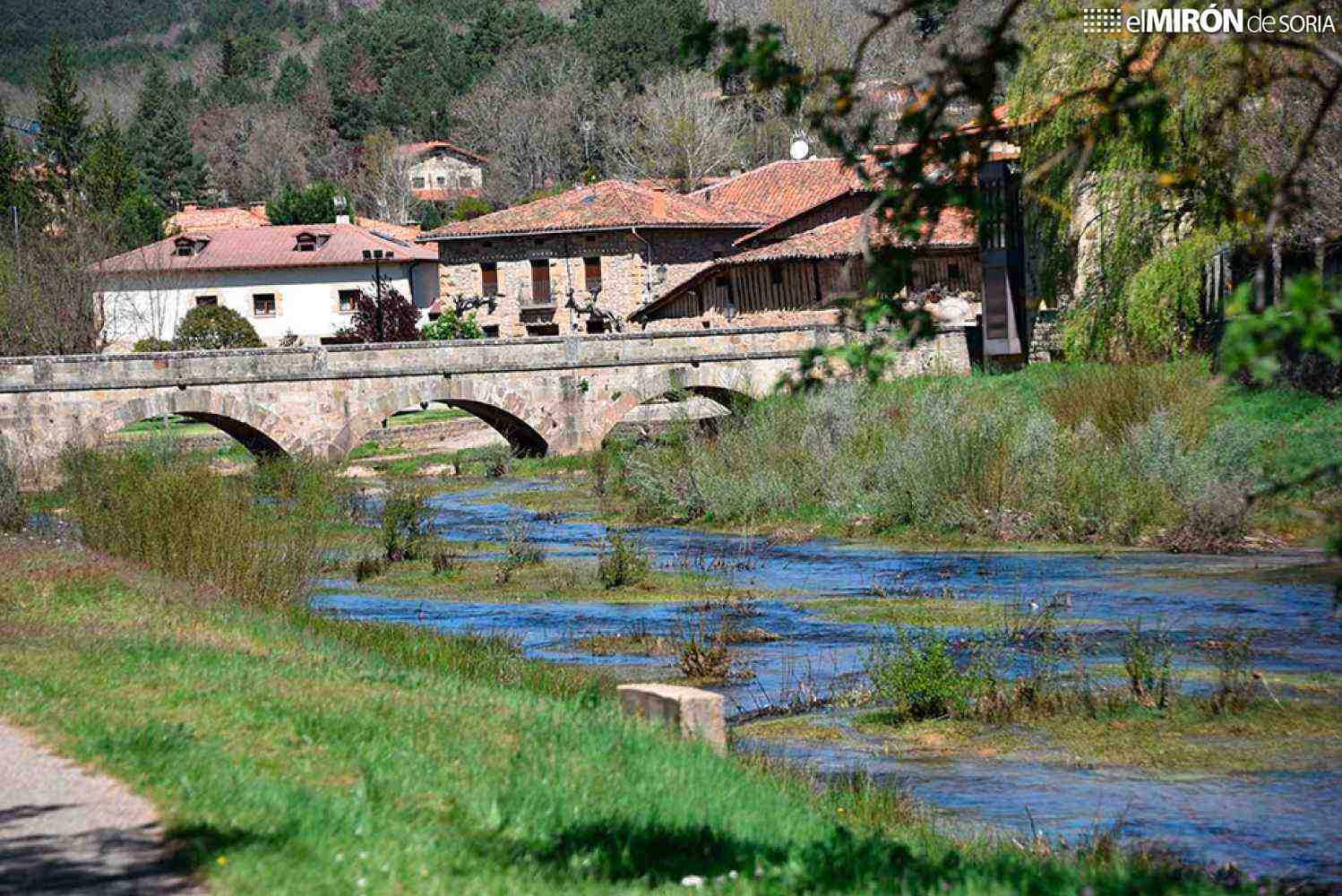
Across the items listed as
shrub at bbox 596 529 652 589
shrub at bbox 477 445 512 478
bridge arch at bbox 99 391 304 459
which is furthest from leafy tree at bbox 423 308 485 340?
shrub at bbox 596 529 652 589

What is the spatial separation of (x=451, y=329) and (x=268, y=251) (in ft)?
50.8

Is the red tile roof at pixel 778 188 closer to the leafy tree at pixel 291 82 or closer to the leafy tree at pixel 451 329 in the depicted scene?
the leafy tree at pixel 451 329

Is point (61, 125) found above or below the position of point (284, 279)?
above

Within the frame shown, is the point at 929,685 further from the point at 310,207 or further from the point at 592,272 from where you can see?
the point at 310,207

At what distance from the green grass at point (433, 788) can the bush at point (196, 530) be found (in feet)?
13.8

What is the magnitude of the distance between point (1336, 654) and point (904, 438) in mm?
14464

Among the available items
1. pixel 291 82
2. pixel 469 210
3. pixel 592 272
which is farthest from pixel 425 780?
pixel 291 82

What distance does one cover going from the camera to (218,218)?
9400 centimetres

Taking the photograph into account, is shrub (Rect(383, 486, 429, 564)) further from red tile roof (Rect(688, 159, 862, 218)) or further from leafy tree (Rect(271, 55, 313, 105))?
A: leafy tree (Rect(271, 55, 313, 105))

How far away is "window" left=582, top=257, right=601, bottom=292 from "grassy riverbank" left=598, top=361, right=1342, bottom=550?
2813cm

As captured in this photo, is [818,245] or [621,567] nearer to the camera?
[621,567]

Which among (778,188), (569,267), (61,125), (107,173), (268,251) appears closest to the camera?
(569,267)

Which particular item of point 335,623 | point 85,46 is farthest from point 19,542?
point 85,46

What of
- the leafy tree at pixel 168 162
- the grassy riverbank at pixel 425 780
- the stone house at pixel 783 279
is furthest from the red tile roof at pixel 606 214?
the grassy riverbank at pixel 425 780
